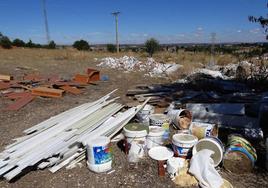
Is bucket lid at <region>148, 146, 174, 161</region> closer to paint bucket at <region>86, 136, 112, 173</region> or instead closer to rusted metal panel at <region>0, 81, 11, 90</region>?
paint bucket at <region>86, 136, 112, 173</region>

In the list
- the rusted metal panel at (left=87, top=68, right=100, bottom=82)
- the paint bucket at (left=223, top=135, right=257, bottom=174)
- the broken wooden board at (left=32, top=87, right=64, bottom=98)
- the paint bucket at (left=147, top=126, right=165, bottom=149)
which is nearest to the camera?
the paint bucket at (left=223, top=135, right=257, bottom=174)

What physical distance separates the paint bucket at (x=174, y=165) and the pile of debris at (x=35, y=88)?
4273mm

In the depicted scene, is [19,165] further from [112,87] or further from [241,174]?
[112,87]

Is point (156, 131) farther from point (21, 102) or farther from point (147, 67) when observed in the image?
point (147, 67)

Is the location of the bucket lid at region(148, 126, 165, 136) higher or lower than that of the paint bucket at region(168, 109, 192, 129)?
higher

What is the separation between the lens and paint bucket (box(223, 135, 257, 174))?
9.22 ft

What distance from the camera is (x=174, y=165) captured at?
9.32 feet

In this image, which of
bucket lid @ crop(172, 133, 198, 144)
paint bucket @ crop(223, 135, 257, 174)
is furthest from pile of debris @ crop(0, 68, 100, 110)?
paint bucket @ crop(223, 135, 257, 174)

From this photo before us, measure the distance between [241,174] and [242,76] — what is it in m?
6.03

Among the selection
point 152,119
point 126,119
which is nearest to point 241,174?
point 152,119

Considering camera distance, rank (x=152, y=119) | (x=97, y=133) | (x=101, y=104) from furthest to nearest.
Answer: (x=101, y=104) < (x=152, y=119) < (x=97, y=133)

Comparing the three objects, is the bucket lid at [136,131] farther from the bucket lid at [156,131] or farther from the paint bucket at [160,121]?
the paint bucket at [160,121]

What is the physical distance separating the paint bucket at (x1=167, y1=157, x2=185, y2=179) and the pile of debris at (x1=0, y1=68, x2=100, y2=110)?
427cm

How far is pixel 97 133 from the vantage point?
141 inches
